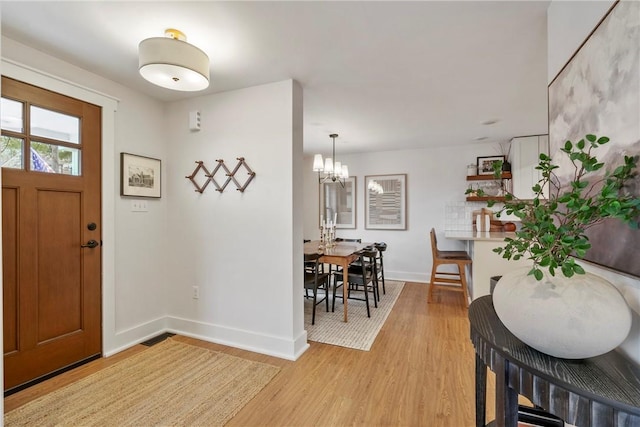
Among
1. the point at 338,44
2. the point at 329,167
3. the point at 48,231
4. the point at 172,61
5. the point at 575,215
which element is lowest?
the point at 48,231

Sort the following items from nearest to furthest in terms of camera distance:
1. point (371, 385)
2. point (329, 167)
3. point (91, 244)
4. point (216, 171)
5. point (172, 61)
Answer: point (172, 61) < point (371, 385) < point (91, 244) < point (216, 171) < point (329, 167)

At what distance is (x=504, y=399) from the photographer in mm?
825

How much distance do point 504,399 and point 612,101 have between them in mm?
972

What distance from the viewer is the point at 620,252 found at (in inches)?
33.9

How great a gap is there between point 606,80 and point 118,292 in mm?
3291

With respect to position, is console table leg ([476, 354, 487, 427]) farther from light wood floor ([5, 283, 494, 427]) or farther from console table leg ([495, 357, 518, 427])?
light wood floor ([5, 283, 494, 427])

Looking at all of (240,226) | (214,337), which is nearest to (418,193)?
(240,226)

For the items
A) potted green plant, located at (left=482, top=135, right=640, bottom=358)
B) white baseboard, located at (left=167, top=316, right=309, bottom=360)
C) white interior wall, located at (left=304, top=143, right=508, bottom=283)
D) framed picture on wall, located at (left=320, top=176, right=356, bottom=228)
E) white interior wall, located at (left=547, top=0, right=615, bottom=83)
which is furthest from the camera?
framed picture on wall, located at (left=320, top=176, right=356, bottom=228)

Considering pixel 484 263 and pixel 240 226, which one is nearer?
pixel 240 226

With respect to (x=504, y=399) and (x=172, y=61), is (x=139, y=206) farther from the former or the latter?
(x=504, y=399)

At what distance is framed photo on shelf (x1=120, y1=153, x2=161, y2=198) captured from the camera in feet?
8.26

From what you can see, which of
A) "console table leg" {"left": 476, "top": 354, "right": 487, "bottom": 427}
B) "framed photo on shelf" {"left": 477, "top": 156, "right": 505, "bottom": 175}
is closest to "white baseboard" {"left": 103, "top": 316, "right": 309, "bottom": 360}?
"console table leg" {"left": 476, "top": 354, "right": 487, "bottom": 427}

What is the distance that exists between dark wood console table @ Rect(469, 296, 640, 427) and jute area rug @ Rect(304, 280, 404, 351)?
70.7 inches

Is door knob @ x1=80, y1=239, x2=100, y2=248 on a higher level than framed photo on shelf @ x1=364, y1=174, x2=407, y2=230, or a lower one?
lower
